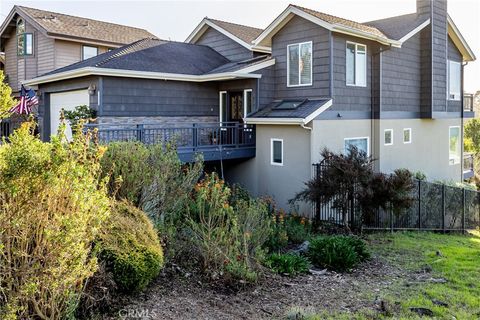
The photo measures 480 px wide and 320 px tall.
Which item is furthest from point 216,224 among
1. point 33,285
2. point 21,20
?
point 21,20

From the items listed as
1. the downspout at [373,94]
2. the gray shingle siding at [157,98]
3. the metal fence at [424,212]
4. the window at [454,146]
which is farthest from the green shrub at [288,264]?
the window at [454,146]

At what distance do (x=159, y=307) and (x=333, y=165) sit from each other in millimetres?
6851

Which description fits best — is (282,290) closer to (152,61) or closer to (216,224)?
(216,224)

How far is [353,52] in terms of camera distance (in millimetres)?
14766

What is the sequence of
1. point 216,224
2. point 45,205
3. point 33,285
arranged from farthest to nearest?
point 216,224 → point 45,205 → point 33,285

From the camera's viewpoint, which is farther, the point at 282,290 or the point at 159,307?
the point at 282,290

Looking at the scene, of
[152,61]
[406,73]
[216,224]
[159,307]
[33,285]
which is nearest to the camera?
[33,285]

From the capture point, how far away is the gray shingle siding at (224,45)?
1881 centimetres

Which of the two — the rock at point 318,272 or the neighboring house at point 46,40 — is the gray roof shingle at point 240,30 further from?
the rock at point 318,272

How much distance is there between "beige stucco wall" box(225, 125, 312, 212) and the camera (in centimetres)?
1380

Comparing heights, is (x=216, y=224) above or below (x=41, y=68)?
below

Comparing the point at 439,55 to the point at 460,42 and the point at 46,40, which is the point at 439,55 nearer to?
the point at 460,42

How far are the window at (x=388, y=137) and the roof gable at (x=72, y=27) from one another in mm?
14166

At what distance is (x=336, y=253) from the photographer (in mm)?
8070
